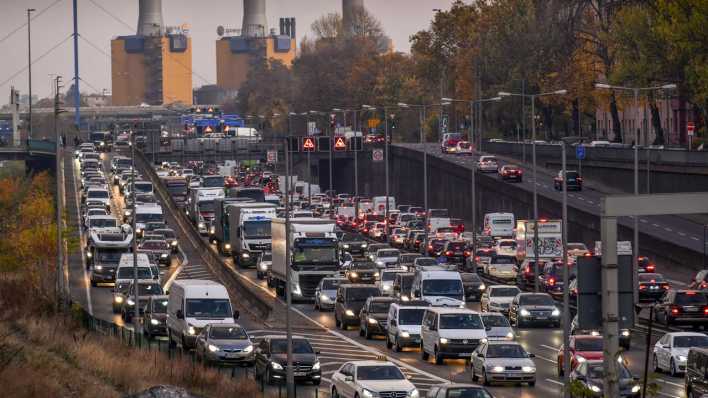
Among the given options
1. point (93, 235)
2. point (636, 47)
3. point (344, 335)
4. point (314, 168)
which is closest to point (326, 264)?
point (344, 335)

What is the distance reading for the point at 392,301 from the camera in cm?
5034

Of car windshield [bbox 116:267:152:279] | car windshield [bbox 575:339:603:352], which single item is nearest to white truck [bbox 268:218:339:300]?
car windshield [bbox 116:267:152:279]

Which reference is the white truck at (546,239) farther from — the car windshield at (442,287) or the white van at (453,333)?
the white van at (453,333)

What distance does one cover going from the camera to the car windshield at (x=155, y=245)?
79688 mm

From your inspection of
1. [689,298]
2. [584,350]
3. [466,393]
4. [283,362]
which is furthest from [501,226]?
[466,393]

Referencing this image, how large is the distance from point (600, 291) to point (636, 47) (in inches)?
3225

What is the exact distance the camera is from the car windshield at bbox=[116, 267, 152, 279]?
63812 mm

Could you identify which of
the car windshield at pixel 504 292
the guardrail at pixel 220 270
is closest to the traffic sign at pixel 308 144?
the guardrail at pixel 220 270

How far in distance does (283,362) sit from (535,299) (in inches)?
642

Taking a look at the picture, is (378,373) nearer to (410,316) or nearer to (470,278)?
(410,316)

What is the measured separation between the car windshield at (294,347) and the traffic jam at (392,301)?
42 millimetres

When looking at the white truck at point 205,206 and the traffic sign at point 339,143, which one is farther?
the traffic sign at point 339,143

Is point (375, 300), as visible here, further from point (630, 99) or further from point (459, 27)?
point (459, 27)

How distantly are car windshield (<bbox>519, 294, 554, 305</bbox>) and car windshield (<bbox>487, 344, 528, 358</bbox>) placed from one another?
14021 mm
